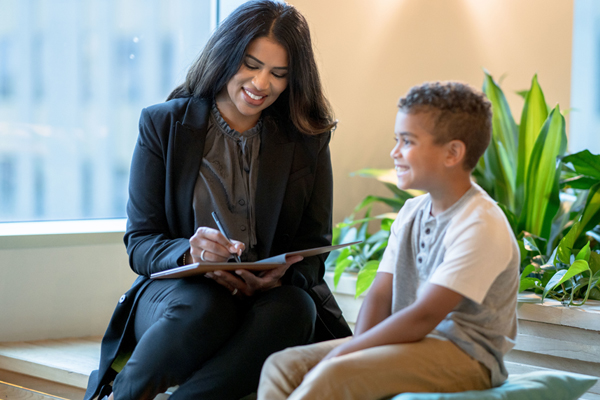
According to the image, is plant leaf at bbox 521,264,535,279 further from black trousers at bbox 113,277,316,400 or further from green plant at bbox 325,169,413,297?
black trousers at bbox 113,277,316,400

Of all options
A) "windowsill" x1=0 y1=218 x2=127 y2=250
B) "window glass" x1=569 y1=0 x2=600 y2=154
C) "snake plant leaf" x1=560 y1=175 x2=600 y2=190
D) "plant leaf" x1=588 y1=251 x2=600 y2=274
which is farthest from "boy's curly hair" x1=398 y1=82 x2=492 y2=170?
"window glass" x1=569 y1=0 x2=600 y2=154

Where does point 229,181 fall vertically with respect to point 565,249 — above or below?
above

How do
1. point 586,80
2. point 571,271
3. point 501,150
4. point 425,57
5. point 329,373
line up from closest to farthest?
point 329,373, point 571,271, point 501,150, point 425,57, point 586,80

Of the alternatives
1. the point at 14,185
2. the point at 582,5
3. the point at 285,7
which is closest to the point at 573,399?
the point at 285,7

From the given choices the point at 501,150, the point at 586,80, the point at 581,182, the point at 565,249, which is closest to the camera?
the point at 565,249

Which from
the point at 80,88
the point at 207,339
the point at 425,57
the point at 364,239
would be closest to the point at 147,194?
the point at 207,339

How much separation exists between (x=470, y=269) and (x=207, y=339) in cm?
57

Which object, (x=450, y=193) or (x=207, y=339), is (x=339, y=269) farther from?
(x=450, y=193)

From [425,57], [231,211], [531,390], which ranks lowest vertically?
[531,390]

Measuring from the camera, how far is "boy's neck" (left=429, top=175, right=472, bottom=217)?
1.04m

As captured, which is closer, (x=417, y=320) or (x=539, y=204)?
(x=417, y=320)

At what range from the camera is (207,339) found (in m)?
1.18

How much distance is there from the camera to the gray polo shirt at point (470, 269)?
37.2 inches

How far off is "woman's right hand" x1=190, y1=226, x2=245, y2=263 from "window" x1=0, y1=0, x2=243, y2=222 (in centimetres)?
94
